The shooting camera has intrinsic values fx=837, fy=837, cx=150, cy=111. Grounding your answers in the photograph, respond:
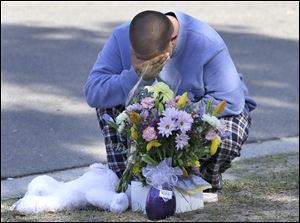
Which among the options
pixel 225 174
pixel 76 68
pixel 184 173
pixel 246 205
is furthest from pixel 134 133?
pixel 76 68

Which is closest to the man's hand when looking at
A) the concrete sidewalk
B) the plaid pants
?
the plaid pants

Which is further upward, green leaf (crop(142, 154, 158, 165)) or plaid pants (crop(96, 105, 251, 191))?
green leaf (crop(142, 154, 158, 165))

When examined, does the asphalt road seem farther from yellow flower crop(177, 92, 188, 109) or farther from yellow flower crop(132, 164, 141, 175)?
yellow flower crop(177, 92, 188, 109)

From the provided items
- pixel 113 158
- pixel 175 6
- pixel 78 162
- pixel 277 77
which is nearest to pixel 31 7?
pixel 175 6

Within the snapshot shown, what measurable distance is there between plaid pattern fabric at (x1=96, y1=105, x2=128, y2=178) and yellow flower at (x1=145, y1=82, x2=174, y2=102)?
0.29 metres

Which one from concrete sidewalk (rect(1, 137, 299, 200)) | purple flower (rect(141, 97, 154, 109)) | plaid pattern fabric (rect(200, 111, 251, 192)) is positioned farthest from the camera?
concrete sidewalk (rect(1, 137, 299, 200))

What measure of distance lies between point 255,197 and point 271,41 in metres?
5.11

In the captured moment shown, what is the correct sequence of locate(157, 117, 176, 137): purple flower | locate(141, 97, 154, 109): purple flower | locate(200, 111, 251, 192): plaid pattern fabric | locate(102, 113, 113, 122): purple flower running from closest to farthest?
locate(157, 117, 176, 137): purple flower → locate(141, 97, 154, 109): purple flower → locate(102, 113, 113, 122): purple flower → locate(200, 111, 251, 192): plaid pattern fabric

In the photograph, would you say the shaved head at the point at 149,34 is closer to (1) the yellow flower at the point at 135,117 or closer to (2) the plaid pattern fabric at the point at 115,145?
(1) the yellow flower at the point at 135,117

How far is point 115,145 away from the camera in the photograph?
409 cm

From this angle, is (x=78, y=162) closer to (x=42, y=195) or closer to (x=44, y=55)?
(x=42, y=195)

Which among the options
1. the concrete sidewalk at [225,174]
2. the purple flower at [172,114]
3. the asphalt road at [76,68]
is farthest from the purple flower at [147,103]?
the asphalt road at [76,68]

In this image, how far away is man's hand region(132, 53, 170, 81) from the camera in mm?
3653

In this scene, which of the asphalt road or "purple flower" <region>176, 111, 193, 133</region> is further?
the asphalt road
